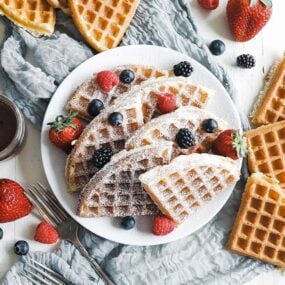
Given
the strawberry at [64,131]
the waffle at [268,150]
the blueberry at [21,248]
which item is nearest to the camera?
the strawberry at [64,131]

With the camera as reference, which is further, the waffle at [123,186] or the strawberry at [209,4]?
the strawberry at [209,4]

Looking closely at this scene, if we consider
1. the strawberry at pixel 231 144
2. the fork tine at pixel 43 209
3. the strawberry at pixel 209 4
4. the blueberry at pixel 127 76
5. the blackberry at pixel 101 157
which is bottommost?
the fork tine at pixel 43 209

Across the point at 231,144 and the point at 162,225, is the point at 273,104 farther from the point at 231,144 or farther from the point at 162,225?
the point at 162,225

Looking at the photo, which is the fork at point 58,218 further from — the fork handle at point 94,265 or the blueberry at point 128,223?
the blueberry at point 128,223

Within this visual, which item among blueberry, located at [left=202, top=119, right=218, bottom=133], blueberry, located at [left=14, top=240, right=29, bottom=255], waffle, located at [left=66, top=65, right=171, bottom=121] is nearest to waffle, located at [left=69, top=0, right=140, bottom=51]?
waffle, located at [left=66, top=65, right=171, bottom=121]

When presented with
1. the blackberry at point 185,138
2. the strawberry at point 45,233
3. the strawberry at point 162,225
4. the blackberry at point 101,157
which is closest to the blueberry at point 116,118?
the blackberry at point 101,157

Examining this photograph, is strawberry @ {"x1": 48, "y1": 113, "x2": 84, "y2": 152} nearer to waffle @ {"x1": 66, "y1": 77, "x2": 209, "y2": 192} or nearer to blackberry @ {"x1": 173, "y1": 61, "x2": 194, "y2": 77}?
waffle @ {"x1": 66, "y1": 77, "x2": 209, "y2": 192}

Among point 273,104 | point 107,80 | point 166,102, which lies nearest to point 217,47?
point 273,104
